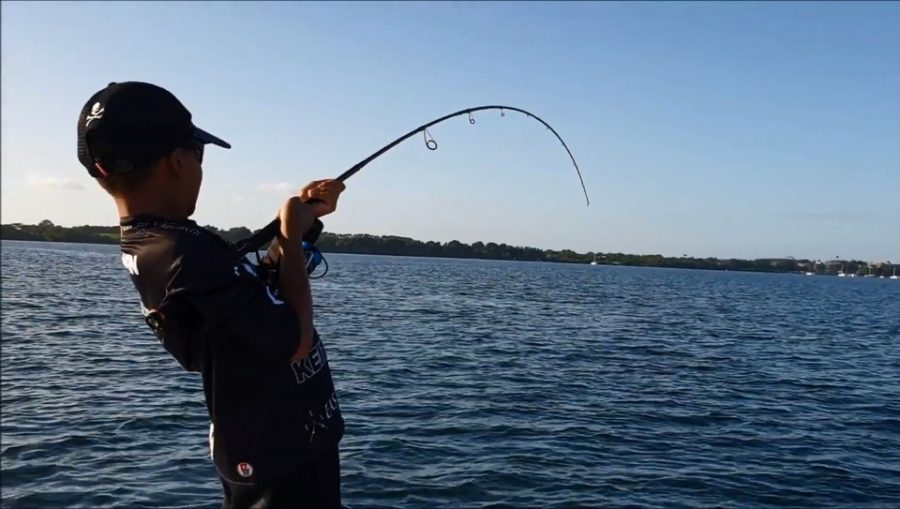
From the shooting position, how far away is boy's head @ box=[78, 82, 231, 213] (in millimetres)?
2758

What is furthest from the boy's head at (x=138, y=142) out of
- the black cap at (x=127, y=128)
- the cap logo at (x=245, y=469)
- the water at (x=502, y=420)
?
the water at (x=502, y=420)

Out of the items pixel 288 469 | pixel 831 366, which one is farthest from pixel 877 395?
pixel 288 469

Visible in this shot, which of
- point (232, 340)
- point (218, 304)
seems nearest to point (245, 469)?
Answer: point (232, 340)

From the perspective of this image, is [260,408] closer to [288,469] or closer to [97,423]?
[288,469]

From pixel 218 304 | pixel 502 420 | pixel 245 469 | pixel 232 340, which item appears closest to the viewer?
pixel 218 304

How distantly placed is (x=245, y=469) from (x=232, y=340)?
48 centimetres

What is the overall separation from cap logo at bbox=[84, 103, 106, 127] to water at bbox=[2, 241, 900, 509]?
20.9ft

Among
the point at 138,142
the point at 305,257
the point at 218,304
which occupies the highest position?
the point at 138,142

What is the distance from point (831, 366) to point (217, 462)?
70.4ft

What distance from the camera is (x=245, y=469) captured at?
2842 mm

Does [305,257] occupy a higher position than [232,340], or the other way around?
→ [305,257]

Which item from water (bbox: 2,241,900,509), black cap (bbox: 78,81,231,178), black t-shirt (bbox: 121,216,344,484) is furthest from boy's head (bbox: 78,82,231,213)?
water (bbox: 2,241,900,509)

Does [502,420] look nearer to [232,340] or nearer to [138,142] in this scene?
[232,340]

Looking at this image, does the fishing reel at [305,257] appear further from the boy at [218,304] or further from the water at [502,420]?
the water at [502,420]
